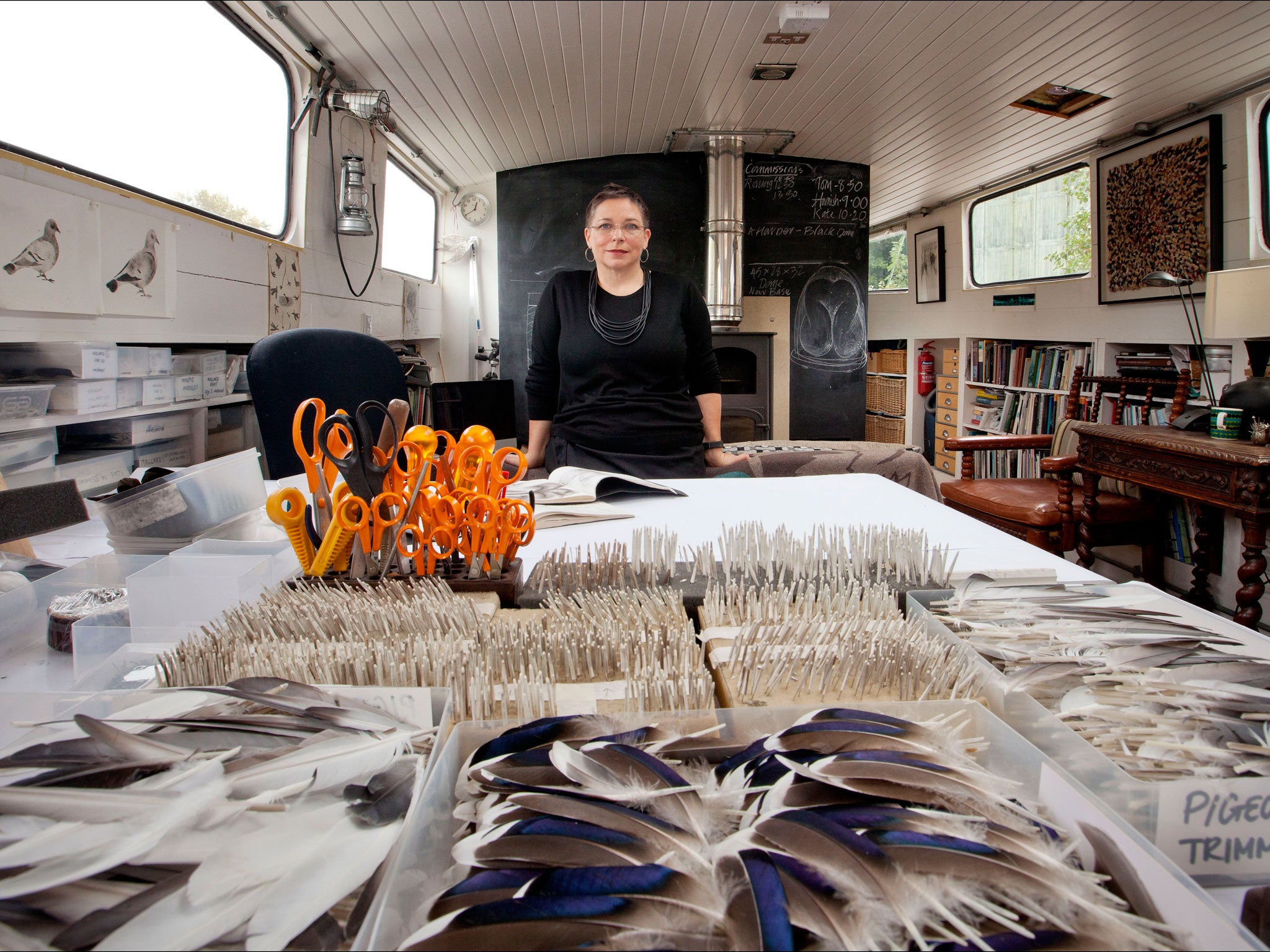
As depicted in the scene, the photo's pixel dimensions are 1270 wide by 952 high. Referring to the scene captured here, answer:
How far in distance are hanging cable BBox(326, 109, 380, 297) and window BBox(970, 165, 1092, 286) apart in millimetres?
4279

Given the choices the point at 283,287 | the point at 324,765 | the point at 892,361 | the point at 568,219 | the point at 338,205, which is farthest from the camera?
the point at 892,361

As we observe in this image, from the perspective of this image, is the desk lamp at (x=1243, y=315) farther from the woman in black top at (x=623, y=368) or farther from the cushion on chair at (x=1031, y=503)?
the woman in black top at (x=623, y=368)

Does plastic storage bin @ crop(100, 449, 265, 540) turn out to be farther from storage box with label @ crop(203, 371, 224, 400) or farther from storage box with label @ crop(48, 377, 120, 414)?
storage box with label @ crop(203, 371, 224, 400)

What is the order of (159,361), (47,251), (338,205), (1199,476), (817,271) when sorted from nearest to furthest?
(47,251) < (159,361) < (1199,476) < (338,205) < (817,271)

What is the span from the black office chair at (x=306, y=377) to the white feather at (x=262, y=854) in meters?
1.41

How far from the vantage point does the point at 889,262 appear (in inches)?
325

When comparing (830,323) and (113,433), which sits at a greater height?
(830,323)

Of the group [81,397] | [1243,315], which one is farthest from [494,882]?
[1243,315]

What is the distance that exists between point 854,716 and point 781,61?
3.81 m

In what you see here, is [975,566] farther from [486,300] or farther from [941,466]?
[941,466]

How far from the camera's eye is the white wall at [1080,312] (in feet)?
11.6

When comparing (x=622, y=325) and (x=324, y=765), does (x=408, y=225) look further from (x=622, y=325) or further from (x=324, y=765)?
(x=324, y=765)

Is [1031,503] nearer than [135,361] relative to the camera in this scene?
No

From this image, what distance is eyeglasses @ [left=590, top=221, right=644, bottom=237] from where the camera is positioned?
2.02 metres
